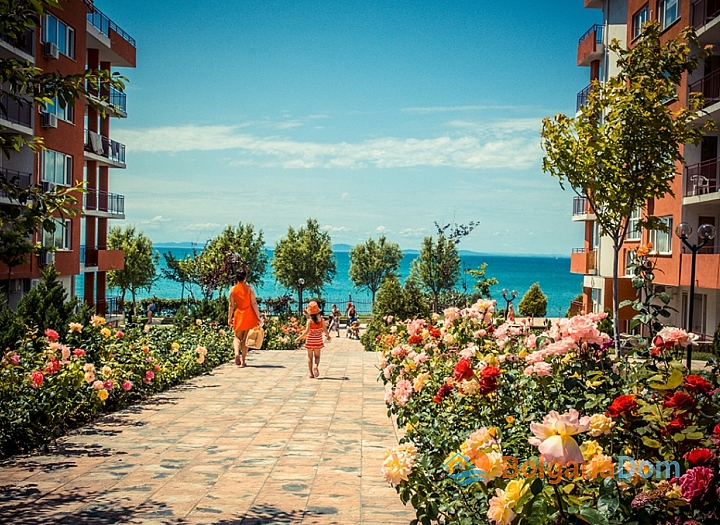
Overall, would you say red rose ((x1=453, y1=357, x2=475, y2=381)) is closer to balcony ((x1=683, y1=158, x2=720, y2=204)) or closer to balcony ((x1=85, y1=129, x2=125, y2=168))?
balcony ((x1=683, y1=158, x2=720, y2=204))

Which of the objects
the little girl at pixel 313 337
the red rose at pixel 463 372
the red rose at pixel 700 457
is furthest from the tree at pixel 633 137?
the red rose at pixel 700 457

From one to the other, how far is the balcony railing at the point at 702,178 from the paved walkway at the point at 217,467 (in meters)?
17.2

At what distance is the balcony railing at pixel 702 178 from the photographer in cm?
2327

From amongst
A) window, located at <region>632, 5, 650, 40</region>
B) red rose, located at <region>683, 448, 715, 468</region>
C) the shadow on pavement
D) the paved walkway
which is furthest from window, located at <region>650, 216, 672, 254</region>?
red rose, located at <region>683, 448, 715, 468</region>

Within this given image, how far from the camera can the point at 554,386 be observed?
16.8ft

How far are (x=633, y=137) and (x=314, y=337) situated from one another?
7.57 m

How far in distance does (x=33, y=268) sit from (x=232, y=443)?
67.9 ft

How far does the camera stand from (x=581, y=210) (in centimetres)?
3753

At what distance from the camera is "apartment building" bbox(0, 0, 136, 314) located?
81.4 ft

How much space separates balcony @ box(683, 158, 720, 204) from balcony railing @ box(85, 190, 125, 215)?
81.4 feet

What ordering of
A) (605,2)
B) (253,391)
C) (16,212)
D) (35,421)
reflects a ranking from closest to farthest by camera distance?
(16,212) → (35,421) → (253,391) → (605,2)

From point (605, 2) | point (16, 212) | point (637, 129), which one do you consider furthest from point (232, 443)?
point (605, 2)

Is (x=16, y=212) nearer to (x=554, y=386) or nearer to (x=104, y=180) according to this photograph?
(x=554, y=386)

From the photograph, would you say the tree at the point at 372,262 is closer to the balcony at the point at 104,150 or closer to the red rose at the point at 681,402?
the balcony at the point at 104,150
